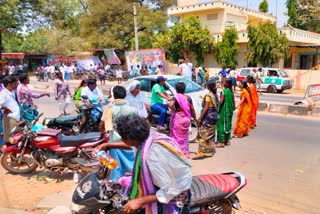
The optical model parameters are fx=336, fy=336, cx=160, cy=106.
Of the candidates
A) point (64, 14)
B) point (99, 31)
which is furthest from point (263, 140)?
point (99, 31)

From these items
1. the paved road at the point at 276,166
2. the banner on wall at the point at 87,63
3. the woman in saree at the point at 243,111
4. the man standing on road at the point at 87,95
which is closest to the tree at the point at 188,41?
the banner on wall at the point at 87,63

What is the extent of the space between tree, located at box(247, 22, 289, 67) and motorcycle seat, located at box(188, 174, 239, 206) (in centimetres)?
2183

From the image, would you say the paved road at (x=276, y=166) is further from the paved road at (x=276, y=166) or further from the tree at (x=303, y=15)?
the tree at (x=303, y=15)

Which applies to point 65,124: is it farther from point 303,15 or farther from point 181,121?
point 303,15

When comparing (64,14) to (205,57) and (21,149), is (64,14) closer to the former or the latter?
(205,57)

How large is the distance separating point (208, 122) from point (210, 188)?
358 centimetres

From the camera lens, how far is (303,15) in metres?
30.1

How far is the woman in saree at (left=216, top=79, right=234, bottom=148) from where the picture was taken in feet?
23.9

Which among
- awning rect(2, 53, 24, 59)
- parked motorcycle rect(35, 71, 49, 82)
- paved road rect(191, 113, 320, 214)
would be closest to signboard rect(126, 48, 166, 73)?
parked motorcycle rect(35, 71, 49, 82)

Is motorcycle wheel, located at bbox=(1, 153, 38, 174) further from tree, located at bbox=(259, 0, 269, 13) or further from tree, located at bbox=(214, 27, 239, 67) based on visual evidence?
tree, located at bbox=(259, 0, 269, 13)

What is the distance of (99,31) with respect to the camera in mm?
37500

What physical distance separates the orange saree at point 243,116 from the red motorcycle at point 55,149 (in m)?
4.09

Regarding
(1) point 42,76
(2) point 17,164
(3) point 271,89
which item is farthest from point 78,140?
(1) point 42,76

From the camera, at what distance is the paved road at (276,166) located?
450 centimetres
